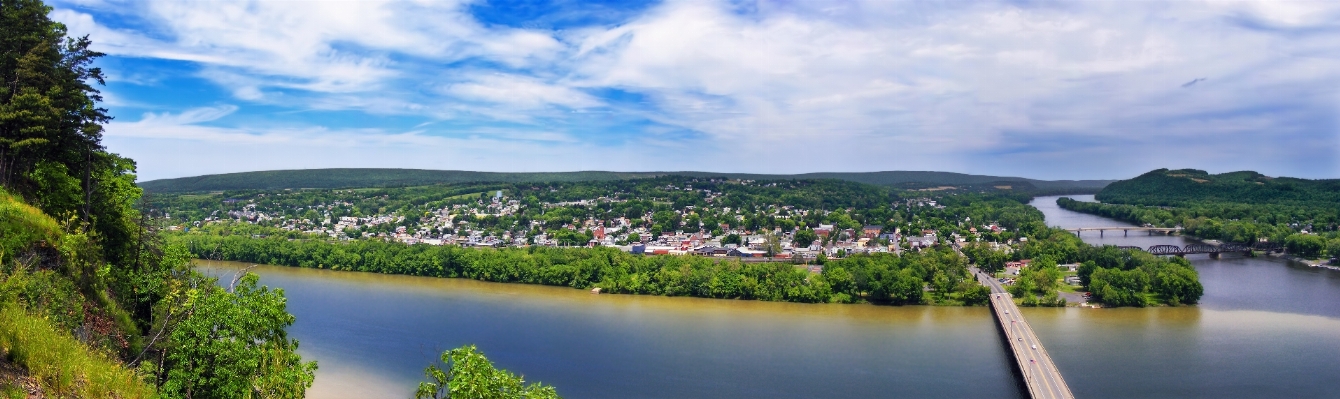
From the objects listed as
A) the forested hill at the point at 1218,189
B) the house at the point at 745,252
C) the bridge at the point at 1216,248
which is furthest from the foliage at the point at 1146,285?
the forested hill at the point at 1218,189

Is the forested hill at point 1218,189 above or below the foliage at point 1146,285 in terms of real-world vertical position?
above

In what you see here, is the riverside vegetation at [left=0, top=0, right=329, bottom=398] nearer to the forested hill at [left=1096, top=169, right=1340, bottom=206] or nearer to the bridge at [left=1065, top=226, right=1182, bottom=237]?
the bridge at [left=1065, top=226, right=1182, bottom=237]

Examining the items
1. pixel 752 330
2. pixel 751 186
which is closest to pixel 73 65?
pixel 752 330

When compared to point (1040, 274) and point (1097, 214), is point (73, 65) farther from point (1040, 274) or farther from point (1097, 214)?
point (1097, 214)

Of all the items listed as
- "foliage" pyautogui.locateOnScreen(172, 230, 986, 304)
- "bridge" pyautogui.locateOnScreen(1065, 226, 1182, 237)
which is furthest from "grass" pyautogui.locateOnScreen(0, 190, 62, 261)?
"bridge" pyautogui.locateOnScreen(1065, 226, 1182, 237)

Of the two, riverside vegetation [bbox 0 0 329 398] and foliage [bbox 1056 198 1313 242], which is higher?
riverside vegetation [bbox 0 0 329 398]

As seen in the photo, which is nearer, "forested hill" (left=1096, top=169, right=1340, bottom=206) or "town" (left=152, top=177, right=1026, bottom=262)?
"town" (left=152, top=177, right=1026, bottom=262)

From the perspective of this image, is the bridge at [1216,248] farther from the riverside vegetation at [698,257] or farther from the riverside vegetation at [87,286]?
the riverside vegetation at [87,286]
